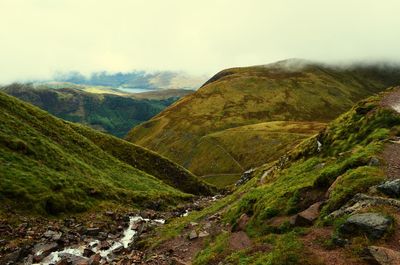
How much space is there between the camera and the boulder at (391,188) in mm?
25469

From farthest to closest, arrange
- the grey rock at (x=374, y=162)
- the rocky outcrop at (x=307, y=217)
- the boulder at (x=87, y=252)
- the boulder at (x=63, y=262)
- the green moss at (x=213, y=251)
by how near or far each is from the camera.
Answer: the boulder at (x=87, y=252), the boulder at (x=63, y=262), the grey rock at (x=374, y=162), the green moss at (x=213, y=251), the rocky outcrop at (x=307, y=217)

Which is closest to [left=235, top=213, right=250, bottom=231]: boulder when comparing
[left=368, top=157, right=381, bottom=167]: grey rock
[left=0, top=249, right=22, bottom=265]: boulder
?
[left=368, top=157, right=381, bottom=167]: grey rock

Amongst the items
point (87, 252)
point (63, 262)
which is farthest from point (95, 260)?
point (87, 252)

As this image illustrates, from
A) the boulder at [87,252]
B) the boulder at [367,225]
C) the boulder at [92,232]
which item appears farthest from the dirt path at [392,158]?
the boulder at [92,232]

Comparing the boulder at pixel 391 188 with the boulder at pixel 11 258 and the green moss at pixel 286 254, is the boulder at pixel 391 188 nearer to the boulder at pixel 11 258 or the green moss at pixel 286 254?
the green moss at pixel 286 254

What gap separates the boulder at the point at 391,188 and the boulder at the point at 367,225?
11.3 ft

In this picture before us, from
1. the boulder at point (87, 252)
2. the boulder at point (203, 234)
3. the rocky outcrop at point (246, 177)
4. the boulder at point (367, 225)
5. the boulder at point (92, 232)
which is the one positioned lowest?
the rocky outcrop at point (246, 177)

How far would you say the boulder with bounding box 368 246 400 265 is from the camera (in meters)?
19.5

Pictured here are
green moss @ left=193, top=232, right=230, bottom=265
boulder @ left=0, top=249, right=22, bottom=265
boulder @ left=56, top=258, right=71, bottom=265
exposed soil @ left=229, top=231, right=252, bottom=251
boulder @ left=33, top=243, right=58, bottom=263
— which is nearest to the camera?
green moss @ left=193, top=232, right=230, bottom=265

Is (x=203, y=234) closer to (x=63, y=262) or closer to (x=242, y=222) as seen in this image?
(x=242, y=222)

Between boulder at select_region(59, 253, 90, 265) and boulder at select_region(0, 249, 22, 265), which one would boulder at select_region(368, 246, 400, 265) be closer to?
boulder at select_region(59, 253, 90, 265)

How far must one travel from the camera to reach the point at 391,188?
2578cm

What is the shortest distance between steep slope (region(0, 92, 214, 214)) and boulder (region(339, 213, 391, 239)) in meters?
39.8

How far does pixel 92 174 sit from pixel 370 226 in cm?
5570
